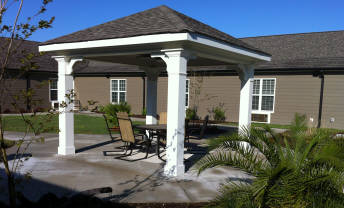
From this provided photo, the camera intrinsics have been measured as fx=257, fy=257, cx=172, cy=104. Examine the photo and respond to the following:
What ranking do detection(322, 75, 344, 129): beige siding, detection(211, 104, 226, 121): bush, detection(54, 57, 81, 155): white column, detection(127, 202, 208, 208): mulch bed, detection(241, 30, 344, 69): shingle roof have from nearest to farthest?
1. detection(127, 202, 208, 208): mulch bed
2. detection(54, 57, 81, 155): white column
3. detection(322, 75, 344, 129): beige siding
4. detection(241, 30, 344, 69): shingle roof
5. detection(211, 104, 226, 121): bush

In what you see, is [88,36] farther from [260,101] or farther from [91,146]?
[260,101]

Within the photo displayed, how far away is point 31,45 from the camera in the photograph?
21.8m

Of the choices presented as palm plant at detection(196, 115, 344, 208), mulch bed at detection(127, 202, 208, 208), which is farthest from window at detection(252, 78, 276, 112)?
mulch bed at detection(127, 202, 208, 208)

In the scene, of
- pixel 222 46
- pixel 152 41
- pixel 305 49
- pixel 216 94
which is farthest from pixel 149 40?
pixel 305 49

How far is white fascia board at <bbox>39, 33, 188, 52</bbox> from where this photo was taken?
15.2 ft

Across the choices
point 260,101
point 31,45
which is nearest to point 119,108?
point 260,101

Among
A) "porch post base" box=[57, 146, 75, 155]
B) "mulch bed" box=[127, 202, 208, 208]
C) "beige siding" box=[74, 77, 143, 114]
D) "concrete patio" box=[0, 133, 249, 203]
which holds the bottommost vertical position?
"concrete patio" box=[0, 133, 249, 203]

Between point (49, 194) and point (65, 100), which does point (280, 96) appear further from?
point (49, 194)

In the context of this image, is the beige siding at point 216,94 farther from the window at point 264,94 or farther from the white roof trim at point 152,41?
the white roof trim at point 152,41

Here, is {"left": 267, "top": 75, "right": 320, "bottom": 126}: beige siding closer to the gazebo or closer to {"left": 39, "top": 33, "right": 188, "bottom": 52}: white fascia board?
the gazebo

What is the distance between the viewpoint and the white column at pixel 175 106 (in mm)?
4941

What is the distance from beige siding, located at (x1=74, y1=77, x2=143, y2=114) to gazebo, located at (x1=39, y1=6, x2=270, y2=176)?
11.6 m

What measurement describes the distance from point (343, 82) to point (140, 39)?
38.2ft

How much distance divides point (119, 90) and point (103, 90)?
1675 mm
